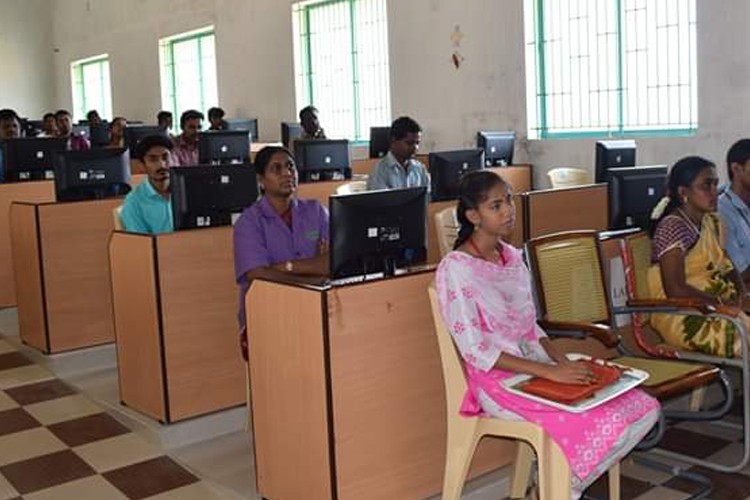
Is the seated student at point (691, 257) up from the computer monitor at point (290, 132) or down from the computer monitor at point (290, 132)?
down

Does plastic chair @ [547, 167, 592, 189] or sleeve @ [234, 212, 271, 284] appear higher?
plastic chair @ [547, 167, 592, 189]

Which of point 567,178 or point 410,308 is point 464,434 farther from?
point 567,178

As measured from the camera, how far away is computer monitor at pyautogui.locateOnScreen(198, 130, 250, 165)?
6.16 m

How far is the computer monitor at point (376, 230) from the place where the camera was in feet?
8.48

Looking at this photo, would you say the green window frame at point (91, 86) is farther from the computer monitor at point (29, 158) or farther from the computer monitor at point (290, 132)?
the computer monitor at point (29, 158)

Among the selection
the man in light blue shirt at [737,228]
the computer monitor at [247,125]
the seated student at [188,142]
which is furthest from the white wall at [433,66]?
the man in light blue shirt at [737,228]

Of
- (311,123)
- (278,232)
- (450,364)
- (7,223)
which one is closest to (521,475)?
(450,364)

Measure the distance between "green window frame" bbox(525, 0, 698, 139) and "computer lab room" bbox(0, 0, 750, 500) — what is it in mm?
20

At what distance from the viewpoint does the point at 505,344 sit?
238cm

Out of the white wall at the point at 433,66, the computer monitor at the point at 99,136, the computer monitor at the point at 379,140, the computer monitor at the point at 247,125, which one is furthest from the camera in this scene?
the computer monitor at the point at 99,136

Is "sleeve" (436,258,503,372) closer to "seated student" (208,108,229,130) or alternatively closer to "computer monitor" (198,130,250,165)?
"computer monitor" (198,130,250,165)

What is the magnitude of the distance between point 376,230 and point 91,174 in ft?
8.05

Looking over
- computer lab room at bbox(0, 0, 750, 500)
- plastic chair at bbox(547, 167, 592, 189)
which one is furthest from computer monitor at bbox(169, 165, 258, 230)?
plastic chair at bbox(547, 167, 592, 189)

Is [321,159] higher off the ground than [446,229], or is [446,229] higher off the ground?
[321,159]
